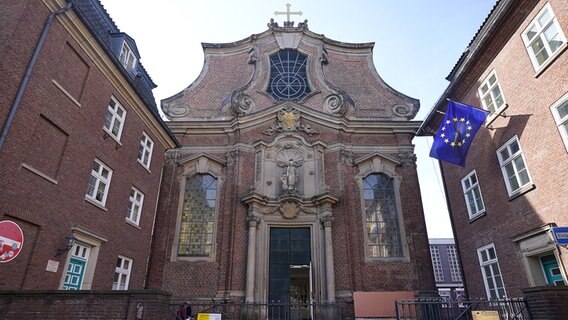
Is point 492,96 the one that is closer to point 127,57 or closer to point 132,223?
point 132,223

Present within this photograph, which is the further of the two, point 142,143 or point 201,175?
point 201,175

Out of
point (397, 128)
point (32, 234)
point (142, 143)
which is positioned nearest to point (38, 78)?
point (32, 234)

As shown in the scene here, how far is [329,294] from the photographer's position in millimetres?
15461

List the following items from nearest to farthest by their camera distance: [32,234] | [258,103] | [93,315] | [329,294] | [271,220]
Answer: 1. [93,315]
2. [32,234]
3. [329,294]
4. [271,220]
5. [258,103]

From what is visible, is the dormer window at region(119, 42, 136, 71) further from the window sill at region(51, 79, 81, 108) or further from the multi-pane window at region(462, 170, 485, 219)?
the multi-pane window at region(462, 170, 485, 219)

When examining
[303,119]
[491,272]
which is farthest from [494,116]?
[303,119]

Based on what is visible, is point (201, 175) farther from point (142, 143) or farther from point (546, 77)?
point (546, 77)

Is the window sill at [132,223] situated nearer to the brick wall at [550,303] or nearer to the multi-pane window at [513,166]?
the brick wall at [550,303]

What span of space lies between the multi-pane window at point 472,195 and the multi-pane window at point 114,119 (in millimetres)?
13687

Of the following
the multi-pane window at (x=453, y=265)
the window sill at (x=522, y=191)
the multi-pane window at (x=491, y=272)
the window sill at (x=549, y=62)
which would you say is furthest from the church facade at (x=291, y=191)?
the multi-pane window at (x=453, y=265)

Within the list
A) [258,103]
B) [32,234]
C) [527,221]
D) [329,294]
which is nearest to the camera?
[32,234]

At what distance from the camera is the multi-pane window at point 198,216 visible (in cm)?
1731

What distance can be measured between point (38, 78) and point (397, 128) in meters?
16.0

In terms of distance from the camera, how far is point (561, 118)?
9680mm
